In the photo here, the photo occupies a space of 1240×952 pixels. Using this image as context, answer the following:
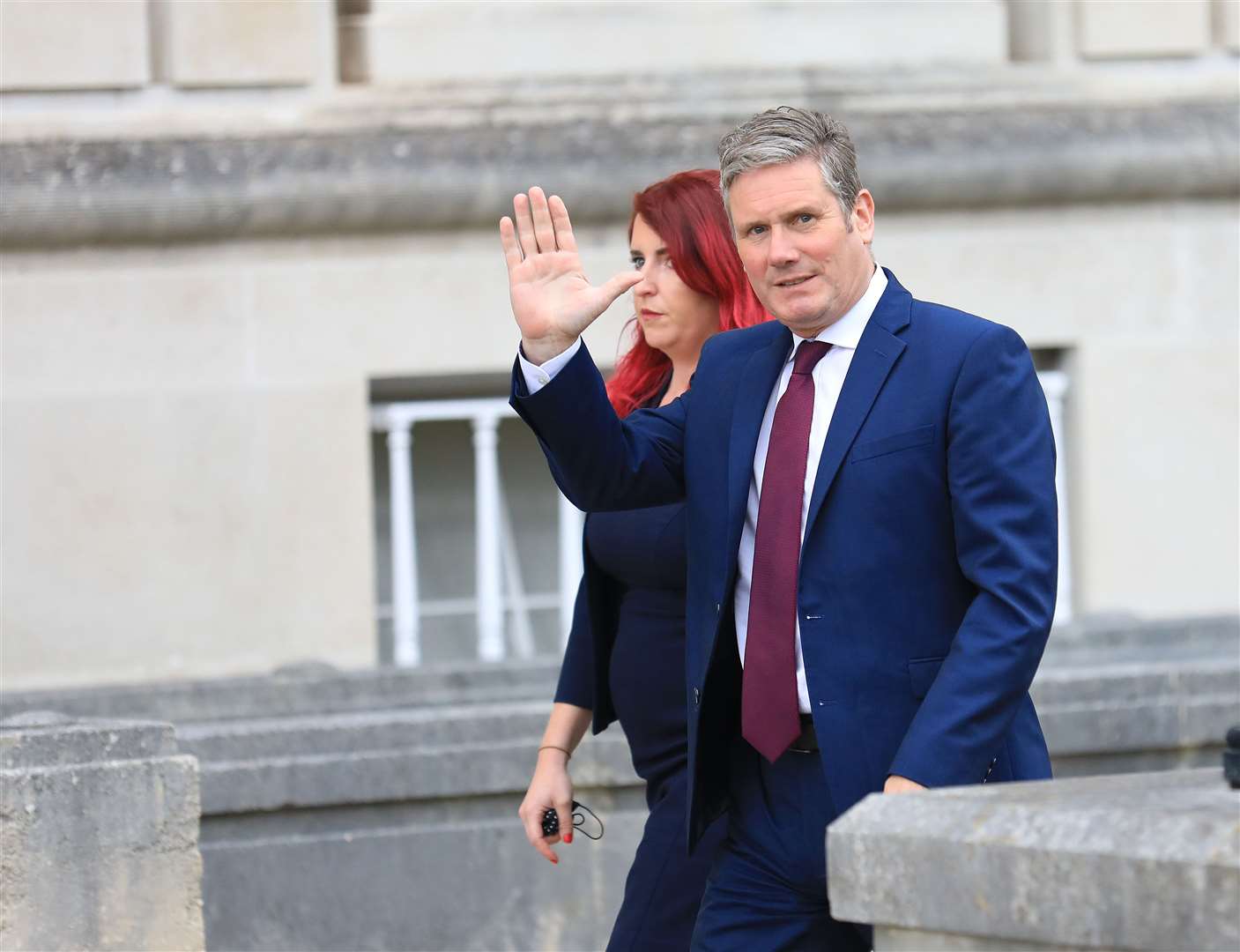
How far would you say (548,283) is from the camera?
274 cm

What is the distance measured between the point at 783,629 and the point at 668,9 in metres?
3.29

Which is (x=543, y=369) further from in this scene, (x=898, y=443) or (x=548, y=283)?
(x=898, y=443)

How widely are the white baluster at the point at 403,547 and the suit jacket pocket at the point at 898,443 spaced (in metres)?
2.86

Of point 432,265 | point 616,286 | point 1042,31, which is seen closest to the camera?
point 616,286

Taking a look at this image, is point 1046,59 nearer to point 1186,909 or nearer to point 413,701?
point 413,701

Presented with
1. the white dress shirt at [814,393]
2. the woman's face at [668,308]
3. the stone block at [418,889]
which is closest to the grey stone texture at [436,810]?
the stone block at [418,889]

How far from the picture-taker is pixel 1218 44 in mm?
5691

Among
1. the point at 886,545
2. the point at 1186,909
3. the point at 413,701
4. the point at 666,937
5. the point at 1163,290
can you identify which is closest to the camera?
the point at 1186,909

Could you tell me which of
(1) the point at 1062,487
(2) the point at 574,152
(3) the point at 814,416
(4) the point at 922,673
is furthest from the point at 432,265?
(4) the point at 922,673

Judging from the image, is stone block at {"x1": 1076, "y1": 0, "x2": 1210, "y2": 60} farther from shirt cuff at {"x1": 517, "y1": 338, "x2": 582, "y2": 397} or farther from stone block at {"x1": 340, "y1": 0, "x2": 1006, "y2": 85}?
shirt cuff at {"x1": 517, "y1": 338, "x2": 582, "y2": 397}

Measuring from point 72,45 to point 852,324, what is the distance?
316cm

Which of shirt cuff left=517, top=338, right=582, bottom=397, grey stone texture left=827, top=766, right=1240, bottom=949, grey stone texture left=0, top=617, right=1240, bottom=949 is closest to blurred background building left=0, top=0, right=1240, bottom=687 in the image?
grey stone texture left=0, top=617, right=1240, bottom=949

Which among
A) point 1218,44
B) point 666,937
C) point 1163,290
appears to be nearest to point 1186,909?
point 666,937

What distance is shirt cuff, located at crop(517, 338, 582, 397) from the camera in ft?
8.86
